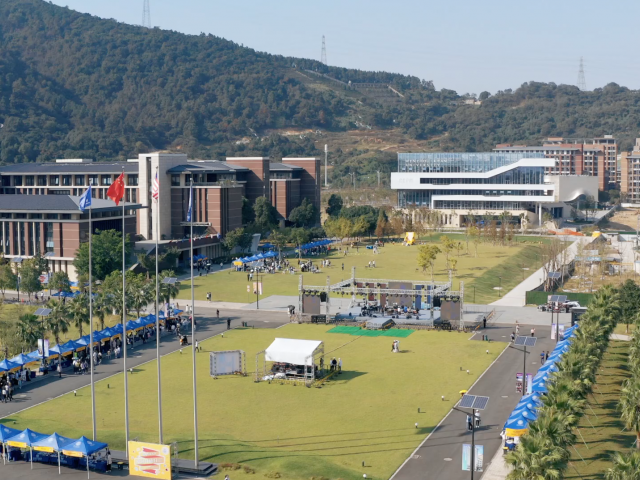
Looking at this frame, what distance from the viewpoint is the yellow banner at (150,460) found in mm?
36688

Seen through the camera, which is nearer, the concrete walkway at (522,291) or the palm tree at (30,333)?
the palm tree at (30,333)

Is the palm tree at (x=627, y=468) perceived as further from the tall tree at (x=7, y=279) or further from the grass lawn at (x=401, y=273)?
the tall tree at (x=7, y=279)

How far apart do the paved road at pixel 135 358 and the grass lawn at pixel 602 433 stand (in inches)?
1193

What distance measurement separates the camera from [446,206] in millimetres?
170375

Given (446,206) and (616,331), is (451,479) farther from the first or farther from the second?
(446,206)

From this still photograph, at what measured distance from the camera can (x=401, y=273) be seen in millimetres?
102438

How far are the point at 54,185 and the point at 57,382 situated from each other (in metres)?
83.5

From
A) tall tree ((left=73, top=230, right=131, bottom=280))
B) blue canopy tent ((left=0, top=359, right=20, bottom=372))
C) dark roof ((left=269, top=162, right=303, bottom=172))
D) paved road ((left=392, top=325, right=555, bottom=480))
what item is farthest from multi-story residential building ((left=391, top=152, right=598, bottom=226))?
blue canopy tent ((left=0, top=359, right=20, bottom=372))

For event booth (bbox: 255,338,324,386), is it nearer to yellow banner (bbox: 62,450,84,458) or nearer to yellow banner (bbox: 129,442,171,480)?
yellow banner (bbox: 129,442,171,480)

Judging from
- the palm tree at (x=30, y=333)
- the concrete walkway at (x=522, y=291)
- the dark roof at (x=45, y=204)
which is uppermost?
the dark roof at (x=45, y=204)

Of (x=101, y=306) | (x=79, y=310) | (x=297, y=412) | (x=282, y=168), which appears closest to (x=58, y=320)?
(x=79, y=310)

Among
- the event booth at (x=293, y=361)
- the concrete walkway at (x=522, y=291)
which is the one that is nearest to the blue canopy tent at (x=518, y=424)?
the event booth at (x=293, y=361)

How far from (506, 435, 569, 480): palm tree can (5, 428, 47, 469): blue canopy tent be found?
22.2 meters

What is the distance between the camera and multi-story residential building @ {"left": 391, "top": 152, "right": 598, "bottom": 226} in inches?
6427
